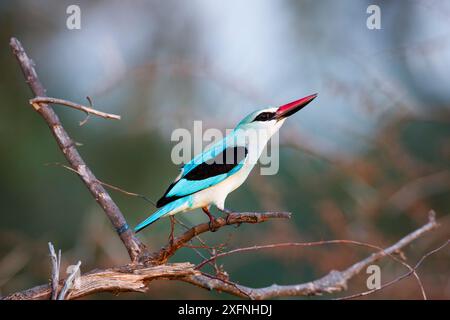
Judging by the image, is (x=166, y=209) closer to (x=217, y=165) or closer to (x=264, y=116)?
(x=217, y=165)

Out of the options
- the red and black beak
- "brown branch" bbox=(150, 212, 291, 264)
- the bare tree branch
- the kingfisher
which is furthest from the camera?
the red and black beak

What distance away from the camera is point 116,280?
2.46m

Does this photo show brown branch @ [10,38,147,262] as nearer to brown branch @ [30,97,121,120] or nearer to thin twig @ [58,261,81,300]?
brown branch @ [30,97,121,120]

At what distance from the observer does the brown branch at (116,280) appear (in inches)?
93.6

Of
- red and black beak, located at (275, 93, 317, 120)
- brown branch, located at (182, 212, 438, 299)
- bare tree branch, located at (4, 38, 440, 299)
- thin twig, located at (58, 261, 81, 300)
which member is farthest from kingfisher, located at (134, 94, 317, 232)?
thin twig, located at (58, 261, 81, 300)

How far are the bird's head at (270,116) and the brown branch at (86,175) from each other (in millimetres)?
913

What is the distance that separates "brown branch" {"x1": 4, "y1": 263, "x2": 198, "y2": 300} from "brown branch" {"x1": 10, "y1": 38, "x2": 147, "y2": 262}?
0.67 ft

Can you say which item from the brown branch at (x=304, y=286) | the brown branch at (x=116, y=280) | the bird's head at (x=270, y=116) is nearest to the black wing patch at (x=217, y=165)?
the bird's head at (x=270, y=116)

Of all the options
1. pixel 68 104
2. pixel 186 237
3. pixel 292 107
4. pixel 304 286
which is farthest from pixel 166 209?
pixel 292 107

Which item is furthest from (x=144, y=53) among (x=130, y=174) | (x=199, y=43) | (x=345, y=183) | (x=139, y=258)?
(x=139, y=258)

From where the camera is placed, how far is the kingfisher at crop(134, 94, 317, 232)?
9.70 ft

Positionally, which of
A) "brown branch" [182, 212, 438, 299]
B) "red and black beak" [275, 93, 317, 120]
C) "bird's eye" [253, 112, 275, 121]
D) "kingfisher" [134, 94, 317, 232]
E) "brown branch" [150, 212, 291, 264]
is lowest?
"brown branch" [182, 212, 438, 299]

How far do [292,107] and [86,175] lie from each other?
1.15 metres
